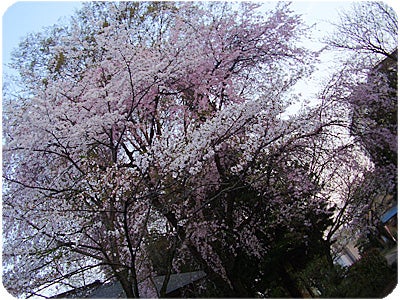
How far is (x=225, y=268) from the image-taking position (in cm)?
411

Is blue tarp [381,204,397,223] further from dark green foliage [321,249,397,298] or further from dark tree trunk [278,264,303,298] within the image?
dark tree trunk [278,264,303,298]

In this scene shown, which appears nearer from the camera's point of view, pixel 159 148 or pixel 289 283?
pixel 159 148

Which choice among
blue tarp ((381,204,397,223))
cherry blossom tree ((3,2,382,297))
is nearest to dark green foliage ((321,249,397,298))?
blue tarp ((381,204,397,223))

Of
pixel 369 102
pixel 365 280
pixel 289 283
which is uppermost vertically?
pixel 369 102

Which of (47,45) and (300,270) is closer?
(300,270)

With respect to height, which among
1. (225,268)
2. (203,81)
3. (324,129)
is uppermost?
(203,81)

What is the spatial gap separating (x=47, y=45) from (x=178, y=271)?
10.1ft

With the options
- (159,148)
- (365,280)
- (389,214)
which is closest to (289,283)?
(365,280)

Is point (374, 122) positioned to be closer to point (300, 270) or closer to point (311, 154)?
point (311, 154)

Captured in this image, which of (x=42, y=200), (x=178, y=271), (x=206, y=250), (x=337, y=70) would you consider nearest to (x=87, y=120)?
(x=42, y=200)

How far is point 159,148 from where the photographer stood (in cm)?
337

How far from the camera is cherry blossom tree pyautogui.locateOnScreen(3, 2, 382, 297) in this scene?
10.9ft

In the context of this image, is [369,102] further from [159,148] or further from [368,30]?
[159,148]

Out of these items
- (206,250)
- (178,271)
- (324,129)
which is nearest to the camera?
(324,129)
